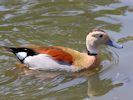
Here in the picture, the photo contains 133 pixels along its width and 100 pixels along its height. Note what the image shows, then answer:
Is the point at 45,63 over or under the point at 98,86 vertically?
over

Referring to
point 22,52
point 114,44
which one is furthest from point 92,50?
point 22,52

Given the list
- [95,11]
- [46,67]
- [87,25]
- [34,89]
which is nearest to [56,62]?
[46,67]

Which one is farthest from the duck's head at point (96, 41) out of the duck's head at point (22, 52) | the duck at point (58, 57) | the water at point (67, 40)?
the duck's head at point (22, 52)

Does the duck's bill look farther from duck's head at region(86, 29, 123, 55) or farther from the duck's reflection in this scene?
the duck's reflection

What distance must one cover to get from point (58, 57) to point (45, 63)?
0.24m

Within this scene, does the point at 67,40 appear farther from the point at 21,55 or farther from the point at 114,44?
the point at 21,55

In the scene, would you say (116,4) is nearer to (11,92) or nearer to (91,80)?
(91,80)

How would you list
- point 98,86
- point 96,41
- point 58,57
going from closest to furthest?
1. point 98,86
2. point 58,57
3. point 96,41

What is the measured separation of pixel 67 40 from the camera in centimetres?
968

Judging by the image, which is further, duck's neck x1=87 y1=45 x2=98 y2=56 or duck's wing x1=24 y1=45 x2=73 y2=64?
duck's neck x1=87 y1=45 x2=98 y2=56

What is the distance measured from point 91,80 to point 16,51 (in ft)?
4.36

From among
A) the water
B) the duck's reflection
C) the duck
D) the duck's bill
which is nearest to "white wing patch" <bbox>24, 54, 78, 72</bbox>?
the duck

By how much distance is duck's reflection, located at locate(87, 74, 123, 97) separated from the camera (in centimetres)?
802

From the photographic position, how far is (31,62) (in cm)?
879
